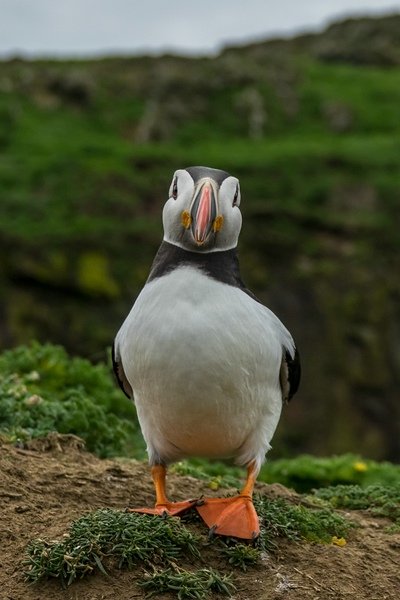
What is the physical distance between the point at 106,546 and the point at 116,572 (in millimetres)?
123

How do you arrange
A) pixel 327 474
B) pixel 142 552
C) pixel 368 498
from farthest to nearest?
1. pixel 327 474
2. pixel 368 498
3. pixel 142 552

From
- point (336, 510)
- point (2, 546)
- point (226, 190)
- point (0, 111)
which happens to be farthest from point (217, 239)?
point (0, 111)

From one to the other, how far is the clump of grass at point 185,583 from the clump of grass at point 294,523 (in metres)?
0.51

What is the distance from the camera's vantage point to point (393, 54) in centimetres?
3616

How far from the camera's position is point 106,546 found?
15.4 feet

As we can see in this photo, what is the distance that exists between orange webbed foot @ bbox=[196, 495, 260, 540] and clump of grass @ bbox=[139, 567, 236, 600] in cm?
41

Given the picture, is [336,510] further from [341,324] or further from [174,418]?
[341,324]

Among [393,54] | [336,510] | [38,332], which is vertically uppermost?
[393,54]

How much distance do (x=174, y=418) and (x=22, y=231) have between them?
13.5 meters

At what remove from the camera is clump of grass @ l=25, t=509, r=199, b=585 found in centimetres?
458

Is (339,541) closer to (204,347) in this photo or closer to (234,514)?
(234,514)

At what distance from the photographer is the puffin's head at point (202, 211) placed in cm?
487

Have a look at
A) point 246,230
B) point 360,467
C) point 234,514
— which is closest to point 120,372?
point 234,514

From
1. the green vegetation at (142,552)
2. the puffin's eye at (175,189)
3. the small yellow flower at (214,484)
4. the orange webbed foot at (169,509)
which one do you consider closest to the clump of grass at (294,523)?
the green vegetation at (142,552)
